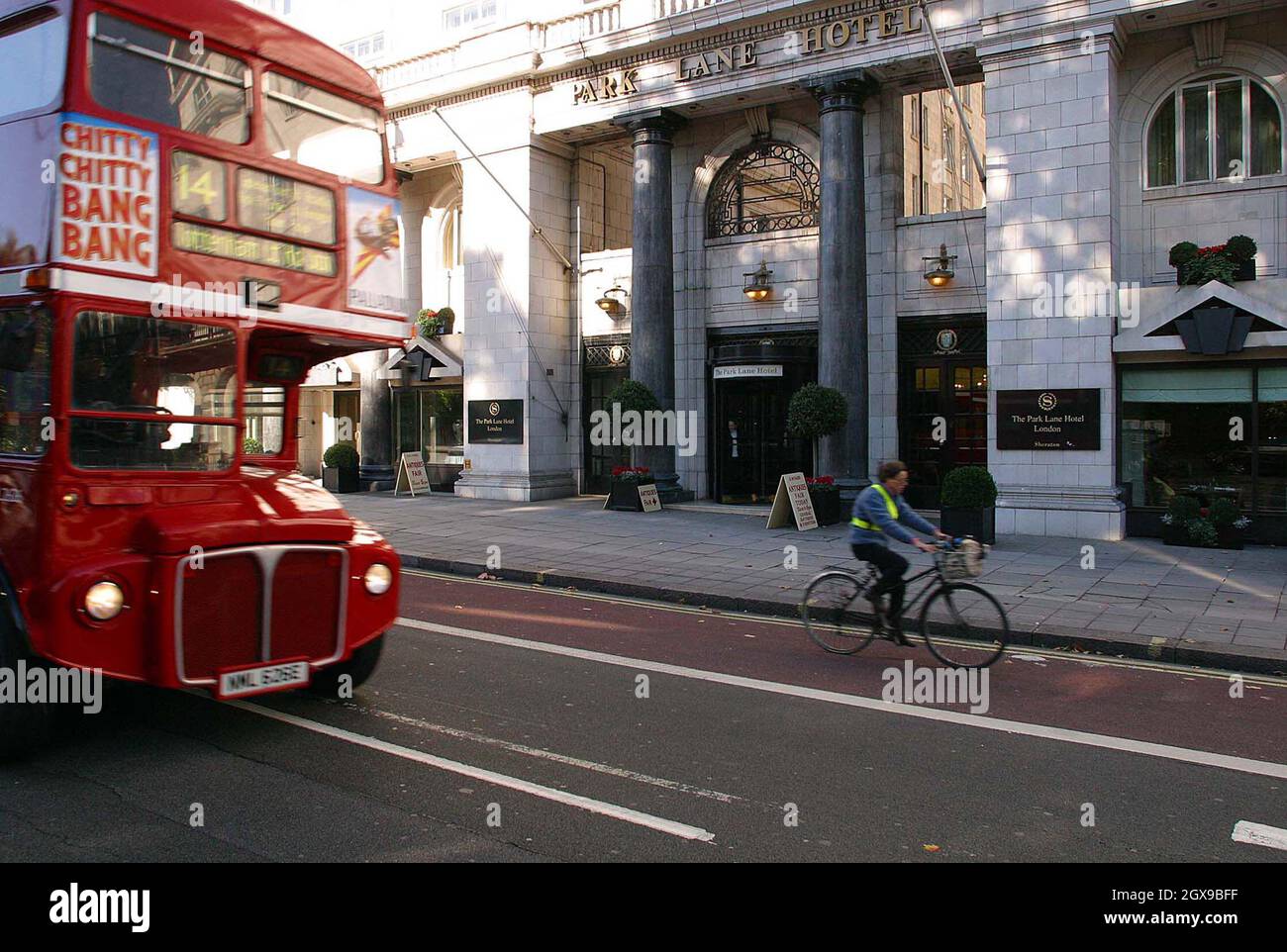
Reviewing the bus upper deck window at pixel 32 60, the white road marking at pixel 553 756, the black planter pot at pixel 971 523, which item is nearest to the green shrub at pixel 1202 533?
the black planter pot at pixel 971 523

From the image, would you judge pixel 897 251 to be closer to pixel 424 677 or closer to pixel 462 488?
pixel 462 488

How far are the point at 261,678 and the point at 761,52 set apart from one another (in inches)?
649

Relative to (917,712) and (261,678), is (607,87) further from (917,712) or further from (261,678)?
(261,678)

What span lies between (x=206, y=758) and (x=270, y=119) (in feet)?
13.3

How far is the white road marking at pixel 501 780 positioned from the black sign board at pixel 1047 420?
12772 millimetres

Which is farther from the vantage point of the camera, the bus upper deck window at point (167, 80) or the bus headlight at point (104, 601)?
the bus upper deck window at point (167, 80)

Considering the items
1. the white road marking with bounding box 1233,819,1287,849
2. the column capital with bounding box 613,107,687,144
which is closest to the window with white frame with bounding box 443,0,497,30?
the column capital with bounding box 613,107,687,144

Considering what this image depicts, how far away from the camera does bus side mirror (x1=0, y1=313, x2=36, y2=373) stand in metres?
5.38

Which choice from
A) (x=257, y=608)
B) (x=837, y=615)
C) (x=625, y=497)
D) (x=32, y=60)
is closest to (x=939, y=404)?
(x=625, y=497)

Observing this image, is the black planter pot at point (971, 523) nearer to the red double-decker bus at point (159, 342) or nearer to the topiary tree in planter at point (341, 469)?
the red double-decker bus at point (159, 342)

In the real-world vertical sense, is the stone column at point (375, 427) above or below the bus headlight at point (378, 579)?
above

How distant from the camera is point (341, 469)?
24.5 m

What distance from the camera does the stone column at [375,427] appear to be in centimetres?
2550
